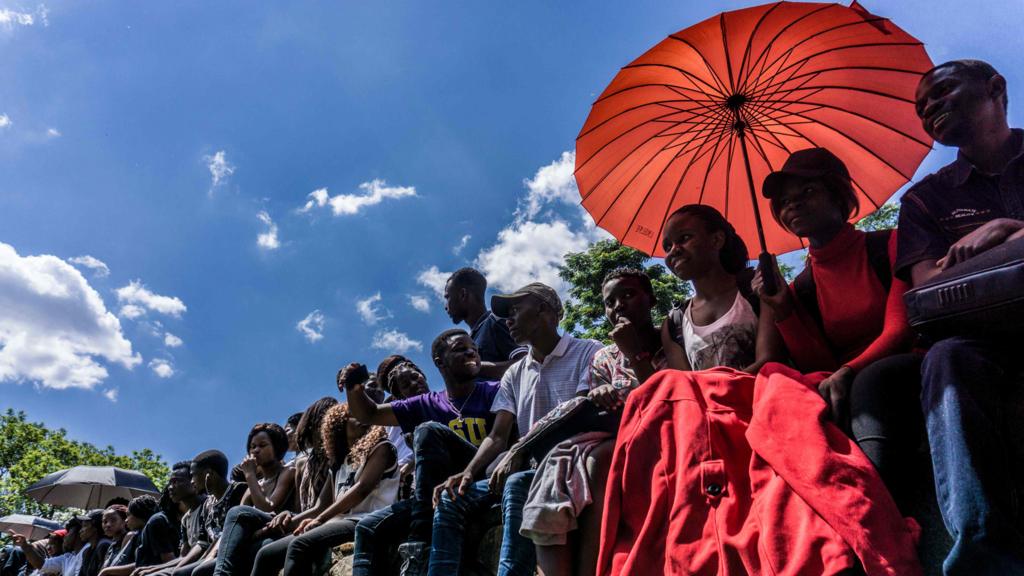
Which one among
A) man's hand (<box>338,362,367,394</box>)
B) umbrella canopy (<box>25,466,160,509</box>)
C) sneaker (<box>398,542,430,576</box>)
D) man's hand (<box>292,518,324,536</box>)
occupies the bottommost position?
sneaker (<box>398,542,430,576</box>)

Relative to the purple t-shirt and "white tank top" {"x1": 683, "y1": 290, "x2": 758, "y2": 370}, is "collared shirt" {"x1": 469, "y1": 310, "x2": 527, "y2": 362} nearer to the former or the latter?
the purple t-shirt

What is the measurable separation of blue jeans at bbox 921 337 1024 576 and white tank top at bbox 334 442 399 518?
383 cm

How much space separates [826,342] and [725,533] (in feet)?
3.85

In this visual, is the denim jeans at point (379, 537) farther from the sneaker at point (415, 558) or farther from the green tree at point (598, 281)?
the green tree at point (598, 281)

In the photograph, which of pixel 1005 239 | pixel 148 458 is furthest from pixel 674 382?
pixel 148 458

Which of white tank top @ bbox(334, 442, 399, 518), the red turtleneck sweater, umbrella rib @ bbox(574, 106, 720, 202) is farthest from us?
white tank top @ bbox(334, 442, 399, 518)

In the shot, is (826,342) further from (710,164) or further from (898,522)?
(710,164)

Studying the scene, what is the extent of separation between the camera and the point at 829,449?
2143 millimetres

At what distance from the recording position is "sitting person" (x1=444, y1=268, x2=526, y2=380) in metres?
6.01

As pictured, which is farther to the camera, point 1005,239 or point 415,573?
point 415,573

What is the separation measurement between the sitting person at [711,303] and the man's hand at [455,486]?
4.11ft

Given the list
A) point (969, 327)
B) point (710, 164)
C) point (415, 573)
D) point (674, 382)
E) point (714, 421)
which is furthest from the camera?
point (710, 164)

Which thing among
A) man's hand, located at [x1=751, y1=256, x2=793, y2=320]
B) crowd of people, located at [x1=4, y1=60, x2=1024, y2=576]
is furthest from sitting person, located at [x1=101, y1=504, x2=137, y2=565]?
man's hand, located at [x1=751, y1=256, x2=793, y2=320]

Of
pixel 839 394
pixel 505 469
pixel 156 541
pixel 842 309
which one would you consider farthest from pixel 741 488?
pixel 156 541
